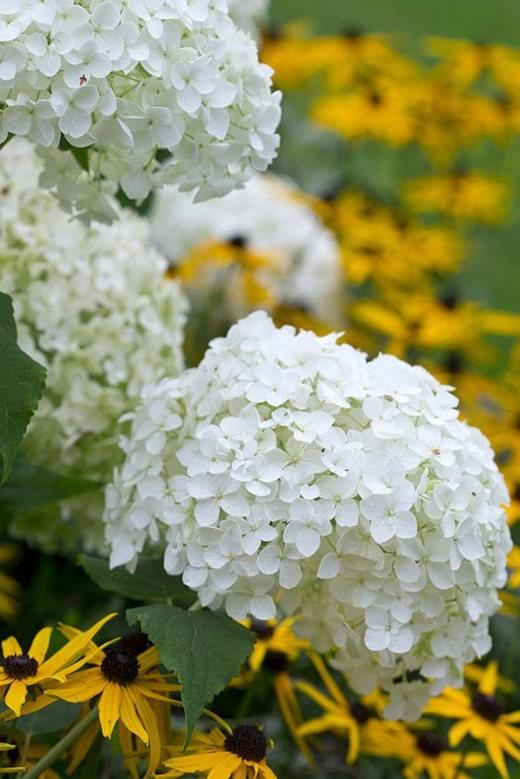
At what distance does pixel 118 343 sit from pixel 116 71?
0.56 metres

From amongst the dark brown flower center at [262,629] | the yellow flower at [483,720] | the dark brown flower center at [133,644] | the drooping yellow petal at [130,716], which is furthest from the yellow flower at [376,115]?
the drooping yellow petal at [130,716]

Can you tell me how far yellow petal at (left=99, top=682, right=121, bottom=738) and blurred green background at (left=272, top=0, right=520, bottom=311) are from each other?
7.54ft

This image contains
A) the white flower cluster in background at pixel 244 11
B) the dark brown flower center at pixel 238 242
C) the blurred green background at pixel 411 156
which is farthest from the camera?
the blurred green background at pixel 411 156

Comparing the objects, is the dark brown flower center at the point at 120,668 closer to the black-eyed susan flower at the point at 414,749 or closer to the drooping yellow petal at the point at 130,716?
the drooping yellow petal at the point at 130,716

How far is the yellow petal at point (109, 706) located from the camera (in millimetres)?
1235

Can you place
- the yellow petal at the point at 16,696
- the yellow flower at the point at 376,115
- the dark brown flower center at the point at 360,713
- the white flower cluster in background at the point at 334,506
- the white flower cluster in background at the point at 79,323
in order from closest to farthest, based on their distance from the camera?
the yellow petal at the point at 16,696 < the white flower cluster in background at the point at 334,506 < the dark brown flower center at the point at 360,713 < the white flower cluster in background at the point at 79,323 < the yellow flower at the point at 376,115

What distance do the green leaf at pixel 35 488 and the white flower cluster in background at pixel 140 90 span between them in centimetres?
37

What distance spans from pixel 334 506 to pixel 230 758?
260 millimetres

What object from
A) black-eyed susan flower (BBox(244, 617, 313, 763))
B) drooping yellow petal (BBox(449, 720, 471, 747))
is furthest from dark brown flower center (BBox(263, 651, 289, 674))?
drooping yellow petal (BBox(449, 720, 471, 747))

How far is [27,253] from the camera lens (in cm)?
176

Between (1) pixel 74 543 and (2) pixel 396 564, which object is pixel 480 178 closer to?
(1) pixel 74 543

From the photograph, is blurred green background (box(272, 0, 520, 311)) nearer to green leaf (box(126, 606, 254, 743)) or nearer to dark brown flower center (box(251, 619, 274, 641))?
dark brown flower center (box(251, 619, 274, 641))

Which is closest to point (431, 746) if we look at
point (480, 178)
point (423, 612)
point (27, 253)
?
point (423, 612)

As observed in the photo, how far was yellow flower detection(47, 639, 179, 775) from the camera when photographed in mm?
1268
